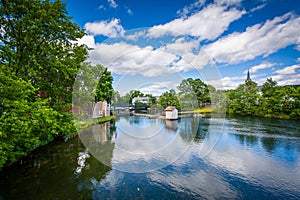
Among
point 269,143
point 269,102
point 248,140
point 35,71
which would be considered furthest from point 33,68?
point 269,102

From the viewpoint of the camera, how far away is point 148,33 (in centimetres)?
654

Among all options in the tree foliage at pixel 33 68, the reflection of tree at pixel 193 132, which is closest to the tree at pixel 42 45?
the tree foliage at pixel 33 68

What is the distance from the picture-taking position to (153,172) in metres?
7.46

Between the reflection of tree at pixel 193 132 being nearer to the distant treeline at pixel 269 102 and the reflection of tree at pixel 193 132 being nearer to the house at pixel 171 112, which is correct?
the house at pixel 171 112

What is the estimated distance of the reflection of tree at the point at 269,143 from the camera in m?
11.6

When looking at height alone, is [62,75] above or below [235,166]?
above

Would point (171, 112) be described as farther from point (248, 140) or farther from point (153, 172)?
point (153, 172)

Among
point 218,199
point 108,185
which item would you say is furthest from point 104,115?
point 218,199

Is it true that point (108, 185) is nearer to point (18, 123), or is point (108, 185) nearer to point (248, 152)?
point (18, 123)

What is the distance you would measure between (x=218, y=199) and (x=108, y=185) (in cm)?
424

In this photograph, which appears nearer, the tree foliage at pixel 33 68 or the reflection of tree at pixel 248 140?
the tree foliage at pixel 33 68

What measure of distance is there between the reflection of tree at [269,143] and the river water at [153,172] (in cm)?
21

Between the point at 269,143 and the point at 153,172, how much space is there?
1144 centimetres

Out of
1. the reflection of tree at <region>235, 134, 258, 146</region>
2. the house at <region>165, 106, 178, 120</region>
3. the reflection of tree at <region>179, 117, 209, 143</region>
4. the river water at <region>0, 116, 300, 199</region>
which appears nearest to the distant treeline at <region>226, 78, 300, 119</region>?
the house at <region>165, 106, 178, 120</region>
